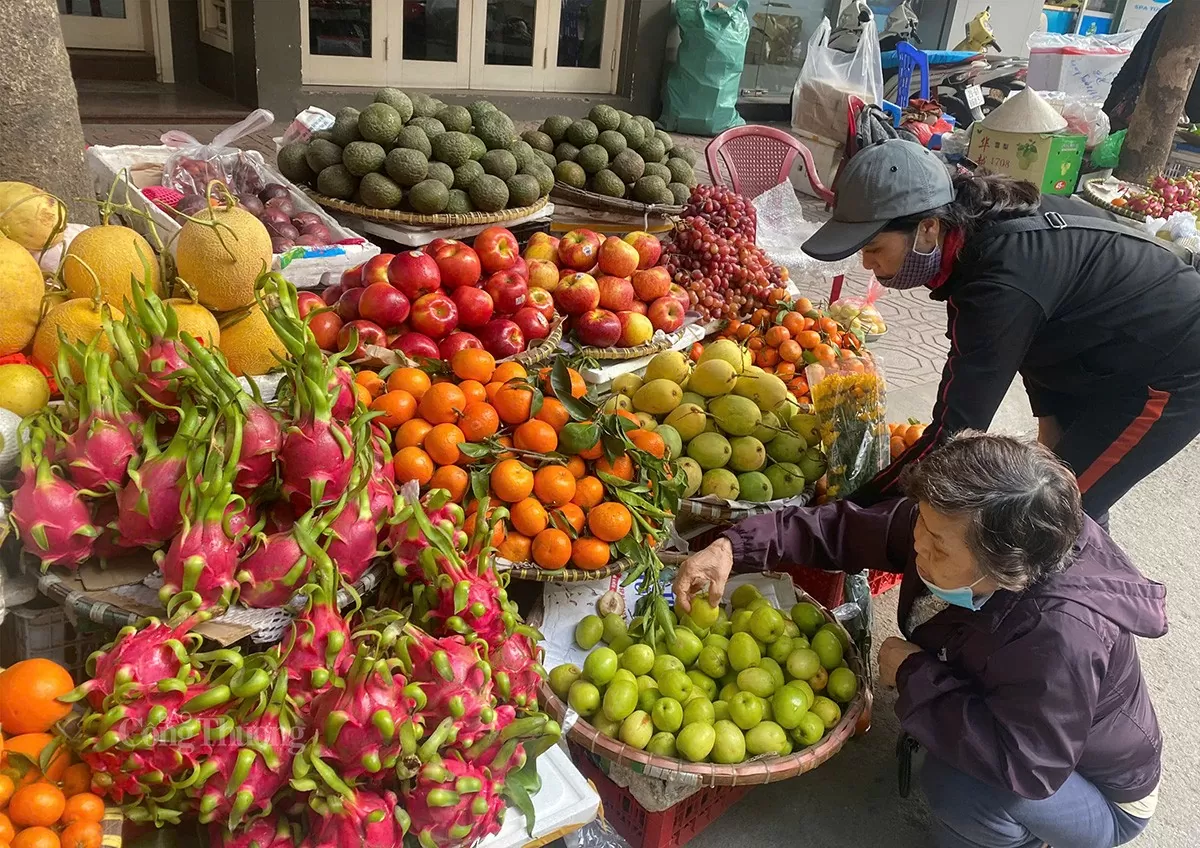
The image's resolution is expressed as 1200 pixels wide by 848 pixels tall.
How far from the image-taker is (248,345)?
73.1 inches

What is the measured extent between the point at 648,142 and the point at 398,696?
340cm

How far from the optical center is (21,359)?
1.67m

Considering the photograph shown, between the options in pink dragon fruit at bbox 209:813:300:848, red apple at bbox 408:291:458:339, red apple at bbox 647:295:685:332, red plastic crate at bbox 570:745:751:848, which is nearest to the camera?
pink dragon fruit at bbox 209:813:300:848

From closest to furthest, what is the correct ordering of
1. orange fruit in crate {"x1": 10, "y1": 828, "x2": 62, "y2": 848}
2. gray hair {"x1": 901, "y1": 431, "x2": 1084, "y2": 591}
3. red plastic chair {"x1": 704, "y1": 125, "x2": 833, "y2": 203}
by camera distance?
orange fruit in crate {"x1": 10, "y1": 828, "x2": 62, "y2": 848} < gray hair {"x1": 901, "y1": 431, "x2": 1084, "y2": 591} < red plastic chair {"x1": 704, "y1": 125, "x2": 833, "y2": 203}

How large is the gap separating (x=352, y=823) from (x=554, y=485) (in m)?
0.92

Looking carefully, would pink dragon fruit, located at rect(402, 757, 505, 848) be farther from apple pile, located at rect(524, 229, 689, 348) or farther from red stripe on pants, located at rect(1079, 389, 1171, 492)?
red stripe on pants, located at rect(1079, 389, 1171, 492)

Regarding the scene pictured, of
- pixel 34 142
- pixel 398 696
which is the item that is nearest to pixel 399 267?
pixel 34 142

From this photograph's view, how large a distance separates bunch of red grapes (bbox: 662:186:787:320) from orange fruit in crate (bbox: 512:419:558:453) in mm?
1287

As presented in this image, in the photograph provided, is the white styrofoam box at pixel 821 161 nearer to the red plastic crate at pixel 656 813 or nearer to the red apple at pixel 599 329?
the red apple at pixel 599 329

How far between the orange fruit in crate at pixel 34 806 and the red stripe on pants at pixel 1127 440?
8.19 feet

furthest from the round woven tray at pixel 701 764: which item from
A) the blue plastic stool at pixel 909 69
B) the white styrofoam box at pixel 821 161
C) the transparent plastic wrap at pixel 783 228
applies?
the blue plastic stool at pixel 909 69

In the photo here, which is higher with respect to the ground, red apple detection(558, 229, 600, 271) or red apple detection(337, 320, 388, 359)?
red apple detection(558, 229, 600, 271)

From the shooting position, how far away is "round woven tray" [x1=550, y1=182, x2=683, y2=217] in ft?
12.5

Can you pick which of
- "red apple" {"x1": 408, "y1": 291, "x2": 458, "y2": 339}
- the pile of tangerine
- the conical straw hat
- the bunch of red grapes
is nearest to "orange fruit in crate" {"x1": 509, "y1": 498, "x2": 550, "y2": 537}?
the pile of tangerine
